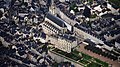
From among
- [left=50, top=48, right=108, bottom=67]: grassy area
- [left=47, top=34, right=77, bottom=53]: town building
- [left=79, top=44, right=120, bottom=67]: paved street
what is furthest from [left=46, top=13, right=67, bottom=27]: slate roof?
[left=50, top=48, right=108, bottom=67]: grassy area

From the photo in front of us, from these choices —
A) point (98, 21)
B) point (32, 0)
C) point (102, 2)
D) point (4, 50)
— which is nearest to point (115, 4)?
point (102, 2)

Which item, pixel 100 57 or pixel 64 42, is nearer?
pixel 100 57

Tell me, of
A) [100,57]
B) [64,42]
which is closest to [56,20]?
[64,42]

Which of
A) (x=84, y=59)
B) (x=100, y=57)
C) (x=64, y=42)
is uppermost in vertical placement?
(x=64, y=42)

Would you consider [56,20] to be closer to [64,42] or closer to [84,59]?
[64,42]

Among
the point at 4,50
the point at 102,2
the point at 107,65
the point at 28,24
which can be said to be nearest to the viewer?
the point at 107,65

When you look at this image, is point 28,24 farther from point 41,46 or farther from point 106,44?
point 106,44

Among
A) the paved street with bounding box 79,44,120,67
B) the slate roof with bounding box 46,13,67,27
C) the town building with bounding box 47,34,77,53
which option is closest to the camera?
the paved street with bounding box 79,44,120,67

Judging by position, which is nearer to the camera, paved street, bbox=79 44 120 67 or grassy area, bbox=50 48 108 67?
paved street, bbox=79 44 120 67

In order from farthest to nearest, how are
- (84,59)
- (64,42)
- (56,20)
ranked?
(56,20) < (64,42) < (84,59)

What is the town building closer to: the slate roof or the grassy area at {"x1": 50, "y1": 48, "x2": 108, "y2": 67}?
the grassy area at {"x1": 50, "y1": 48, "x2": 108, "y2": 67}

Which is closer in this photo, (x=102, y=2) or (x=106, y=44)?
(x=106, y=44)
